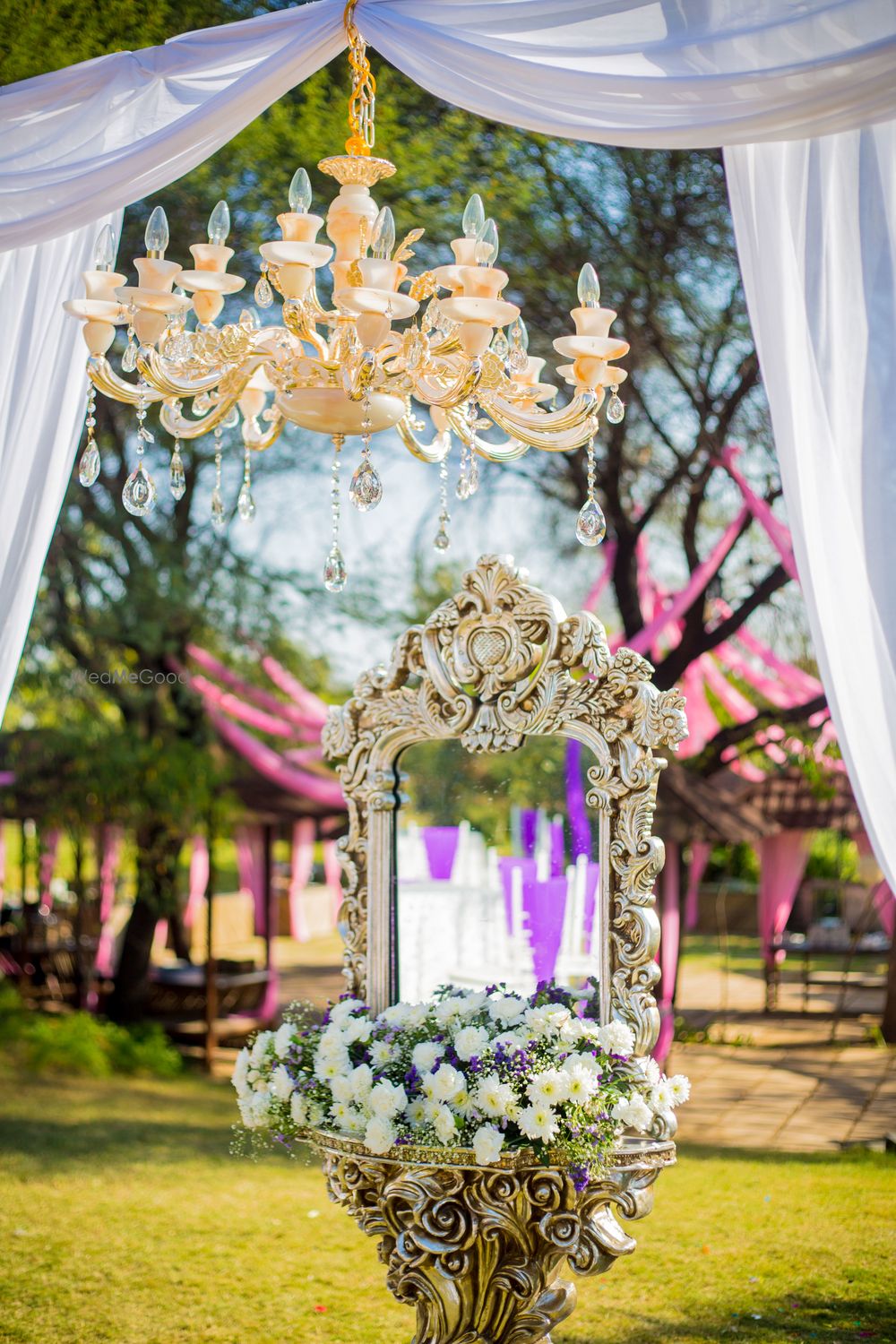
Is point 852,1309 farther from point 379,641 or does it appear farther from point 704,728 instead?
point 379,641

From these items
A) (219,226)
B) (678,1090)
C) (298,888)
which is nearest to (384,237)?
(219,226)

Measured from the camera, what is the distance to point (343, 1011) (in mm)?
3660

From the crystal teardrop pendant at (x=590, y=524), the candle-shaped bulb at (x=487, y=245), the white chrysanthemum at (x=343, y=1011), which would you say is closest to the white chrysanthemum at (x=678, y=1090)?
the white chrysanthemum at (x=343, y=1011)

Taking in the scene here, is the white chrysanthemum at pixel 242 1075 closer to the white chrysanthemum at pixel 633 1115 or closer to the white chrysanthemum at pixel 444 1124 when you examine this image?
the white chrysanthemum at pixel 444 1124

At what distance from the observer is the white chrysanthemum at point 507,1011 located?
11.3ft

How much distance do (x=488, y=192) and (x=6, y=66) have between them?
11.1ft

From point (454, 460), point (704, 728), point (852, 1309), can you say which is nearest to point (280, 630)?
point (454, 460)

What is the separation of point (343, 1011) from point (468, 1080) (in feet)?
1.73

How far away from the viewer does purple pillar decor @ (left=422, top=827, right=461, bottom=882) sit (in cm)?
391

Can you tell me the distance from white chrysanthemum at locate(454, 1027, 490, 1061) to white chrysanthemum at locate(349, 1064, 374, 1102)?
0.76ft

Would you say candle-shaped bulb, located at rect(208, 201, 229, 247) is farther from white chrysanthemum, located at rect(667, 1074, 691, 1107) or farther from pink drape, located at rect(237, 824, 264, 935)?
pink drape, located at rect(237, 824, 264, 935)

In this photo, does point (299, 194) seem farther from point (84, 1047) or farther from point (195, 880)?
point (195, 880)

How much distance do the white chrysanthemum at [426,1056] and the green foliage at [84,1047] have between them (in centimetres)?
612

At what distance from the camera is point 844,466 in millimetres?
2768
